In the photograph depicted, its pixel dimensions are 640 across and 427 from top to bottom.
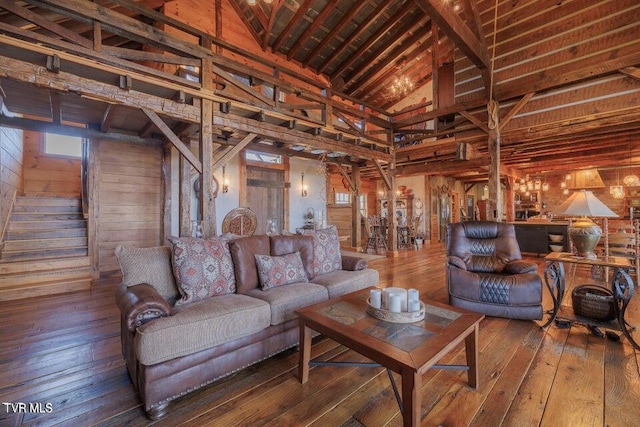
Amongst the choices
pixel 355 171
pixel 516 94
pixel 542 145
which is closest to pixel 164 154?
pixel 355 171

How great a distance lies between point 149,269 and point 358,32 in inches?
277

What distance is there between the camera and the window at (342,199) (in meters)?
10.4

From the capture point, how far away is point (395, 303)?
1.74 meters

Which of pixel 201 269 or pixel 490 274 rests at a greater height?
pixel 201 269

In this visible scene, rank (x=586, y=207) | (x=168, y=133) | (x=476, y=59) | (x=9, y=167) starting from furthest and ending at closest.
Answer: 1. (x=9, y=167)
2. (x=476, y=59)
3. (x=168, y=133)
4. (x=586, y=207)

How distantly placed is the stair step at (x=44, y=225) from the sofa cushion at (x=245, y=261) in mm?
4296

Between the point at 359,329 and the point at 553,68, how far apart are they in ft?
19.5

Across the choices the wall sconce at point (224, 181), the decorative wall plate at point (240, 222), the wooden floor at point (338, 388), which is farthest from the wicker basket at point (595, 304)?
the wall sconce at point (224, 181)

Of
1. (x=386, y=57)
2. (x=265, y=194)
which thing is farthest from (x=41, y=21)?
(x=386, y=57)

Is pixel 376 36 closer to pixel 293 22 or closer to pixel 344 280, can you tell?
pixel 293 22

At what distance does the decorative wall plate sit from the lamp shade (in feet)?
18.3

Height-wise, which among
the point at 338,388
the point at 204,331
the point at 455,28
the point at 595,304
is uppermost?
the point at 455,28

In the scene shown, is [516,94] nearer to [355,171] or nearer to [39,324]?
[355,171]

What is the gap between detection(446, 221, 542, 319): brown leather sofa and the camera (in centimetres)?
284
